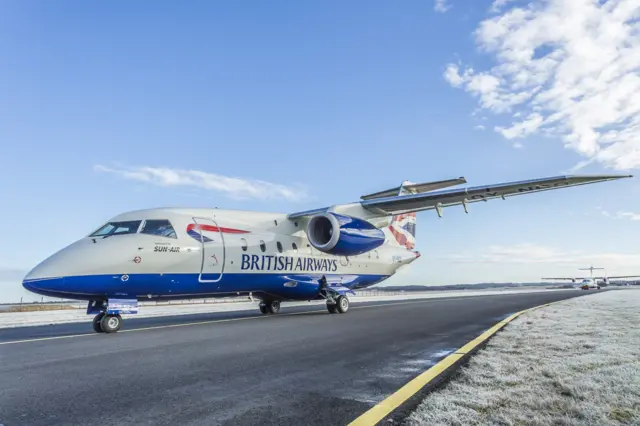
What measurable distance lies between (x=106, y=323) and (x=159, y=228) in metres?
2.67

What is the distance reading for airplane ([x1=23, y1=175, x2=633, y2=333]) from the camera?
9.80m

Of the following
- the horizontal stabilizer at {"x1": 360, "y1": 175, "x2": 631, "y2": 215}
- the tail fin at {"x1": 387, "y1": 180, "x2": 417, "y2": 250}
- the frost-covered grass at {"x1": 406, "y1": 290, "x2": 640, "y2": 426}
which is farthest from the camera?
the tail fin at {"x1": 387, "y1": 180, "x2": 417, "y2": 250}

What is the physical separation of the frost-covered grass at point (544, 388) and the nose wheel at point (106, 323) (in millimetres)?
7894

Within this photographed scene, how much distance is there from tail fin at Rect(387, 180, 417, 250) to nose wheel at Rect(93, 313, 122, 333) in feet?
43.0

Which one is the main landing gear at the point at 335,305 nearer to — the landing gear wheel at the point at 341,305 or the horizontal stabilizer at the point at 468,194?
the landing gear wheel at the point at 341,305

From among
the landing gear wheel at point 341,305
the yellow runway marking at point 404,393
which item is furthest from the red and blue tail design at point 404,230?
the yellow runway marking at point 404,393

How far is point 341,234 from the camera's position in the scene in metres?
14.7

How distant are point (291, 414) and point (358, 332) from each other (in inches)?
225

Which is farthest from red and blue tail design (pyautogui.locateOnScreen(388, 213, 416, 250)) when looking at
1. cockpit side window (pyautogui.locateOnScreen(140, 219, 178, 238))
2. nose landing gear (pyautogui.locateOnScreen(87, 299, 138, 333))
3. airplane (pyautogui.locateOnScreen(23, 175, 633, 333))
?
nose landing gear (pyautogui.locateOnScreen(87, 299, 138, 333))

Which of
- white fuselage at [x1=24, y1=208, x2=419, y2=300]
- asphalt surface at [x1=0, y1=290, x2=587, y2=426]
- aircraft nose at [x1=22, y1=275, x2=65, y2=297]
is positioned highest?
white fuselage at [x1=24, y1=208, x2=419, y2=300]

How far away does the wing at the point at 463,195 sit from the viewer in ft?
42.1

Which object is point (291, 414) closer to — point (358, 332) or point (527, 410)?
point (527, 410)

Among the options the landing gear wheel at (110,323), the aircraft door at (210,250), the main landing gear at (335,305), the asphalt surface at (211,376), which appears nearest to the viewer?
the asphalt surface at (211,376)

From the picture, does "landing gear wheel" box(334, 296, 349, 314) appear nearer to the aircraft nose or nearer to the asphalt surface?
the asphalt surface
